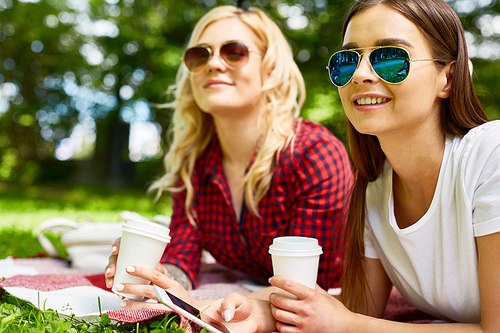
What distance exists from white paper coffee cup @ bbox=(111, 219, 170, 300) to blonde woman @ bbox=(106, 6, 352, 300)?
2.39 feet

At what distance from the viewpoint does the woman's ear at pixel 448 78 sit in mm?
1757

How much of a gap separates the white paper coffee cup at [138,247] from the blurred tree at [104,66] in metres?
8.51

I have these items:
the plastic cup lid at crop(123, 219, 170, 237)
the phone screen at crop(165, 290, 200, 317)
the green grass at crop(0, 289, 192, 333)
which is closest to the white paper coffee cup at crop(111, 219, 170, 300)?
the plastic cup lid at crop(123, 219, 170, 237)

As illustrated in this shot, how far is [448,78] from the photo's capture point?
1.78 meters

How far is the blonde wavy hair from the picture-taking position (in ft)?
9.08

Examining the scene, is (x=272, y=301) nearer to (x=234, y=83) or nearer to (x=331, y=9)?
(x=234, y=83)

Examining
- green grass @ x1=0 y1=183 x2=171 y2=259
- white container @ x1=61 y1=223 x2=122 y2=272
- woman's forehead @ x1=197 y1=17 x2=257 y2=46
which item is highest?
woman's forehead @ x1=197 y1=17 x2=257 y2=46

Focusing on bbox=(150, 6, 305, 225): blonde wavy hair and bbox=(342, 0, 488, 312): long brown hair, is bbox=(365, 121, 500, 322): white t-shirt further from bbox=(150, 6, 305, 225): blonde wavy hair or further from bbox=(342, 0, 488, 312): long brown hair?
bbox=(150, 6, 305, 225): blonde wavy hair

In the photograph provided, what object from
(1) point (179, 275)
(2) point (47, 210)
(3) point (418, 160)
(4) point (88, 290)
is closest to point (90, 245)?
(1) point (179, 275)

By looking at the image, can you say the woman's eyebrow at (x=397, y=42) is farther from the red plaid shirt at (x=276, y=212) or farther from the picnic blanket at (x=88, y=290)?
the picnic blanket at (x=88, y=290)

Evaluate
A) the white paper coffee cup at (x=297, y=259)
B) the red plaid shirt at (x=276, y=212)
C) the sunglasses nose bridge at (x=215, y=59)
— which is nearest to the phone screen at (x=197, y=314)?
the white paper coffee cup at (x=297, y=259)

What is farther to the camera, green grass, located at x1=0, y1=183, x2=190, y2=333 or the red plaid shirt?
the red plaid shirt

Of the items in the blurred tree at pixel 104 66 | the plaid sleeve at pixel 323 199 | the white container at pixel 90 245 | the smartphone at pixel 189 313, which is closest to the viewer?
the smartphone at pixel 189 313

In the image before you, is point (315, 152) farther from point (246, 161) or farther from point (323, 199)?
point (246, 161)
